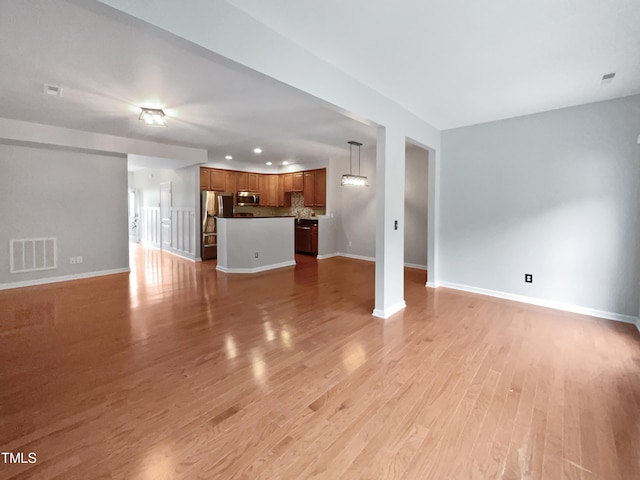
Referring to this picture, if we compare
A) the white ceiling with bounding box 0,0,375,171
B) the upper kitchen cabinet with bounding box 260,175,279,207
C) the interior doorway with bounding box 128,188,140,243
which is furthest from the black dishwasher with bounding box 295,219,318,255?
the interior doorway with bounding box 128,188,140,243

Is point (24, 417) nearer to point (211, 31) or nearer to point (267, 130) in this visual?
point (211, 31)

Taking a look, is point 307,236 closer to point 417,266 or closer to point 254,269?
point 254,269

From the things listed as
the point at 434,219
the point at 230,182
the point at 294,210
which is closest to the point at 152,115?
the point at 434,219

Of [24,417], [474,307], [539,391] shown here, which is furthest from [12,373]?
[474,307]

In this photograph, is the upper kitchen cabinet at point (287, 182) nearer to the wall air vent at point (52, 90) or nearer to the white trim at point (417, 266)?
the white trim at point (417, 266)

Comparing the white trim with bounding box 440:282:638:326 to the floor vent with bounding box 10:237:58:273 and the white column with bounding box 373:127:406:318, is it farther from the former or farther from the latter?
the floor vent with bounding box 10:237:58:273

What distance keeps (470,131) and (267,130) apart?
320 centimetres

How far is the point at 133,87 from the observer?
3.20m

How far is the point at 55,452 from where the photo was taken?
1.60 metres

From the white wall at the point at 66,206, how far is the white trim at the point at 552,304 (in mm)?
6464

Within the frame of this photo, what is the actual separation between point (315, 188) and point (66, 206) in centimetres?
534

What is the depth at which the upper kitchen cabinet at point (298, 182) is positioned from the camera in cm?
858

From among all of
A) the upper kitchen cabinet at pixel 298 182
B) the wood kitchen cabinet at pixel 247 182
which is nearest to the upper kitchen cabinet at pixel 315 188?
the upper kitchen cabinet at pixel 298 182

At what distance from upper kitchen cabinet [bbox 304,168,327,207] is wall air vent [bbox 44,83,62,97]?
551 centimetres
